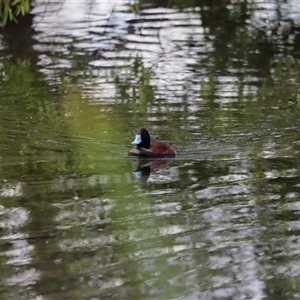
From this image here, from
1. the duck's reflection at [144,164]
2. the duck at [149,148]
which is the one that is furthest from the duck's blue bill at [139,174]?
the duck at [149,148]

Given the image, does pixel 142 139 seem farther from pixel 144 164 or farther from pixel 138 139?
pixel 144 164

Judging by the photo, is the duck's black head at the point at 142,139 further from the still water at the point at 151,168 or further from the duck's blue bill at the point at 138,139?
the still water at the point at 151,168

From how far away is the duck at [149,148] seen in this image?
11.3 meters

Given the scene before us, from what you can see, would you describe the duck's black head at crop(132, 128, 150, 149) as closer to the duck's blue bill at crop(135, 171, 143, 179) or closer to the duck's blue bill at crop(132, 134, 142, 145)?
the duck's blue bill at crop(132, 134, 142, 145)

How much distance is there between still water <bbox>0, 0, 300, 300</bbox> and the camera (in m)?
7.71

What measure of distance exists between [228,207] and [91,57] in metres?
9.33

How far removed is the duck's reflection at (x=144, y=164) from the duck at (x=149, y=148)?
0.19ft

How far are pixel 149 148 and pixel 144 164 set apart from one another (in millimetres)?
225

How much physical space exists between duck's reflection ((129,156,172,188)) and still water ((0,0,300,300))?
3cm

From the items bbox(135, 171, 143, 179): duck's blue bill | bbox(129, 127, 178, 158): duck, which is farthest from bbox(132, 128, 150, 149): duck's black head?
bbox(135, 171, 143, 179): duck's blue bill

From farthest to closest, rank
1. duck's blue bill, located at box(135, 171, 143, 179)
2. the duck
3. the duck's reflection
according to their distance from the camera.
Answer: the duck → the duck's reflection → duck's blue bill, located at box(135, 171, 143, 179)

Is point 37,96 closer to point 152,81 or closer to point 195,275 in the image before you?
point 152,81

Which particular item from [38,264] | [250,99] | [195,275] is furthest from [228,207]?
[250,99]

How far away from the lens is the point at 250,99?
14.4 metres
